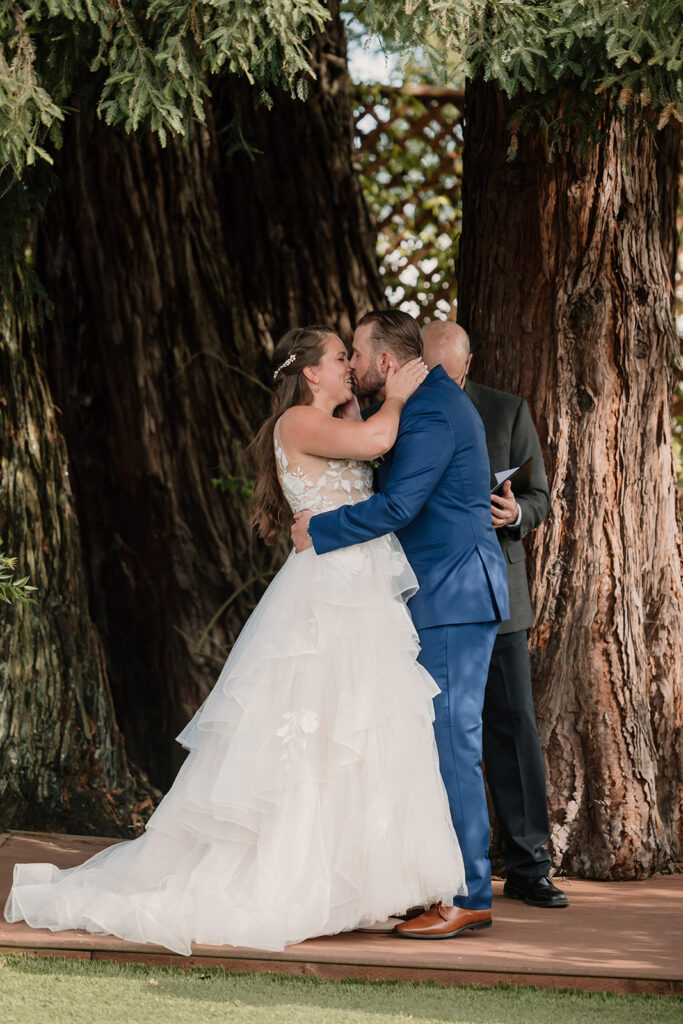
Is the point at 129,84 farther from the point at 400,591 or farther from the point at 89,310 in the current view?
the point at 89,310

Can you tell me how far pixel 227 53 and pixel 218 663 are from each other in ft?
11.1

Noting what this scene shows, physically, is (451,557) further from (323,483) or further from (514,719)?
(514,719)

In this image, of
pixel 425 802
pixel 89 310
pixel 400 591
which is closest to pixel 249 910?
pixel 425 802

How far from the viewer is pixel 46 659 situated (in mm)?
4742

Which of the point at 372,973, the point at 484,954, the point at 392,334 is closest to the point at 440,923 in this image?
the point at 484,954

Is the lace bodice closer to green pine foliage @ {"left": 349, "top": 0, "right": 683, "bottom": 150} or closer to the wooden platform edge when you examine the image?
green pine foliage @ {"left": 349, "top": 0, "right": 683, "bottom": 150}

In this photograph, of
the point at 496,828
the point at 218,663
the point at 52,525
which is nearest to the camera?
the point at 496,828

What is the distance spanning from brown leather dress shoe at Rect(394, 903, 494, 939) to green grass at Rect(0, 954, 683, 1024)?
31cm

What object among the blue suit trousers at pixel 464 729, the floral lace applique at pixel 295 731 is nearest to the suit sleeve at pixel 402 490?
the blue suit trousers at pixel 464 729

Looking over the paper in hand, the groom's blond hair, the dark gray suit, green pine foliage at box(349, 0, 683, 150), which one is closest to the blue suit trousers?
the dark gray suit

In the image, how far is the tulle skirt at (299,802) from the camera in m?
2.95

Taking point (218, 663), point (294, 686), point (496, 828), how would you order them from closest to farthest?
point (294, 686) → point (496, 828) → point (218, 663)

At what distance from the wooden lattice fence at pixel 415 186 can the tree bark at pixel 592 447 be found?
1900 millimetres

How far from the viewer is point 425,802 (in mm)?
3039
